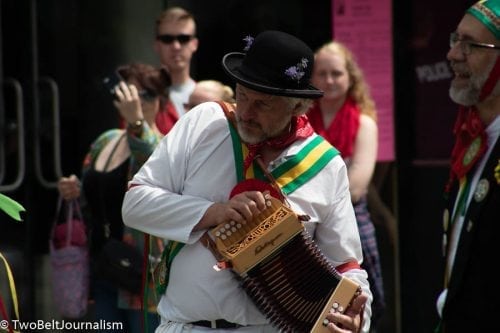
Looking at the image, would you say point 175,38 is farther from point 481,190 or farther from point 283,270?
point 283,270

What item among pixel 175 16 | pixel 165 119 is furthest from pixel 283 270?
pixel 175 16

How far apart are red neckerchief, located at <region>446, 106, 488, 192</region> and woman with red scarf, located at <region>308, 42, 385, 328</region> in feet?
5.28

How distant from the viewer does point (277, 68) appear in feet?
13.5

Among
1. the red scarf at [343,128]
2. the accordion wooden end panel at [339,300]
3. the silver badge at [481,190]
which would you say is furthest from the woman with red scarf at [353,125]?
the accordion wooden end panel at [339,300]

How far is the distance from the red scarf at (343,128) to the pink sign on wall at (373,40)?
93 cm

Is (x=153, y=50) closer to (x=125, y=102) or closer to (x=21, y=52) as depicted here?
(x=21, y=52)

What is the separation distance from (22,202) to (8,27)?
1.09 metres

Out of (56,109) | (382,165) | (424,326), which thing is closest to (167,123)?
(56,109)

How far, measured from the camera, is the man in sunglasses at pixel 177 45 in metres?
6.95

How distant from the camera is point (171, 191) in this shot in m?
4.14

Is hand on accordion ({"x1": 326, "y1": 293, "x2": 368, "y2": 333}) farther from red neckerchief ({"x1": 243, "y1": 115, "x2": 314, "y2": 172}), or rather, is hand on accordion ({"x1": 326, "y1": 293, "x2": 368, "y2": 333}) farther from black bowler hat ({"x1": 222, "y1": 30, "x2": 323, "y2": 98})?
black bowler hat ({"x1": 222, "y1": 30, "x2": 323, "y2": 98})

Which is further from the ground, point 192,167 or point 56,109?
point 192,167

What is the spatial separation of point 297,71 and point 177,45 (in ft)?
9.67

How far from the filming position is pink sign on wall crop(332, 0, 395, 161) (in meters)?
7.72
